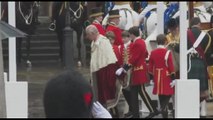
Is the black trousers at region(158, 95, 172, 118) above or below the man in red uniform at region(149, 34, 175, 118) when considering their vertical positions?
below

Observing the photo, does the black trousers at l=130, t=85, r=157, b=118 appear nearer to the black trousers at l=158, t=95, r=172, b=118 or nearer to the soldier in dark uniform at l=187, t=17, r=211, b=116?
the black trousers at l=158, t=95, r=172, b=118

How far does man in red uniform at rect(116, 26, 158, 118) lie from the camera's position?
34.8ft

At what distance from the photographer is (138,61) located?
1074cm

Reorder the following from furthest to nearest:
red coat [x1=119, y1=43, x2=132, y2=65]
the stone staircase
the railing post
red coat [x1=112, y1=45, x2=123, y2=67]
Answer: the stone staircase → the railing post → red coat [x1=112, y1=45, x2=123, y2=67] → red coat [x1=119, y1=43, x2=132, y2=65]

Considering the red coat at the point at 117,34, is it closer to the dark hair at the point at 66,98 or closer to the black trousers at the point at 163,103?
the black trousers at the point at 163,103

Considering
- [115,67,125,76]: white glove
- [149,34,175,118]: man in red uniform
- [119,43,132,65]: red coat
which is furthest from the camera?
[119,43,132,65]: red coat

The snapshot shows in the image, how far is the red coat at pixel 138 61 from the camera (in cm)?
1057

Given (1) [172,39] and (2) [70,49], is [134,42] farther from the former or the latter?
(2) [70,49]

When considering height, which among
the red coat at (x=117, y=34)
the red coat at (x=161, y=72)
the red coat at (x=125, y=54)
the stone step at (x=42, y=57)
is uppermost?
the red coat at (x=117, y=34)

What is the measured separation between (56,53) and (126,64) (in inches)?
379

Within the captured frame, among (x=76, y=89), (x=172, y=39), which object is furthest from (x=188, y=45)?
(x=76, y=89)

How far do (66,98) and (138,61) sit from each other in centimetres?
773

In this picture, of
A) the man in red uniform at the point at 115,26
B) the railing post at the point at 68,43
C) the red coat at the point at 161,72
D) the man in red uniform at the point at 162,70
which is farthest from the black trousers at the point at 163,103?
the railing post at the point at 68,43

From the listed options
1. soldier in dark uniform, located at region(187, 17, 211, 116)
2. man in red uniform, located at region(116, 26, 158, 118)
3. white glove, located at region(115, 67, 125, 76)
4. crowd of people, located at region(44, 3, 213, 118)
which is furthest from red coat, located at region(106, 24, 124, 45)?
soldier in dark uniform, located at region(187, 17, 211, 116)
